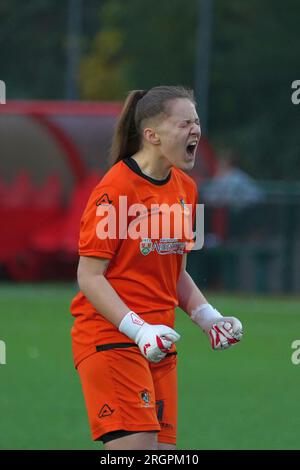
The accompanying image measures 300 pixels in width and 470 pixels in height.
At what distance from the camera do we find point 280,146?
110 feet

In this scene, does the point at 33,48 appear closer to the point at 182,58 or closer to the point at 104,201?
the point at 182,58

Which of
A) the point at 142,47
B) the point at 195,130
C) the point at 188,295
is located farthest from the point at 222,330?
the point at 142,47

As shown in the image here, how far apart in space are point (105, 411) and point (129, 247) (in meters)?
0.75

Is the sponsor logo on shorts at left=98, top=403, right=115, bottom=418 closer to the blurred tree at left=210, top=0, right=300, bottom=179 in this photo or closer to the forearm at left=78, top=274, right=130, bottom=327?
the forearm at left=78, top=274, right=130, bottom=327

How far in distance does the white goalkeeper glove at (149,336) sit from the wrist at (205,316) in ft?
1.53

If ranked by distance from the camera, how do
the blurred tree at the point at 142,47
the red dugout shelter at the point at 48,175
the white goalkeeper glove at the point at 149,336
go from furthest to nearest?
the blurred tree at the point at 142,47
the red dugout shelter at the point at 48,175
the white goalkeeper glove at the point at 149,336

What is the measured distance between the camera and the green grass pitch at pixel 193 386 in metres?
9.26

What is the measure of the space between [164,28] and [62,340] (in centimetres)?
2490

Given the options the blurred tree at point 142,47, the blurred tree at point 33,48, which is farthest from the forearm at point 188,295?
the blurred tree at point 33,48

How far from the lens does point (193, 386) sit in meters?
11.6

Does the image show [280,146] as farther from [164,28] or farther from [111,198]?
[111,198]

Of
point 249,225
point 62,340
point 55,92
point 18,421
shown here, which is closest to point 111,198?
point 18,421

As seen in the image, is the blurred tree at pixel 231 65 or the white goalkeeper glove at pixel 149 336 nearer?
the white goalkeeper glove at pixel 149 336

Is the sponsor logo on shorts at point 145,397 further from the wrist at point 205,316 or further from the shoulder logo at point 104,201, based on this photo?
the shoulder logo at point 104,201
